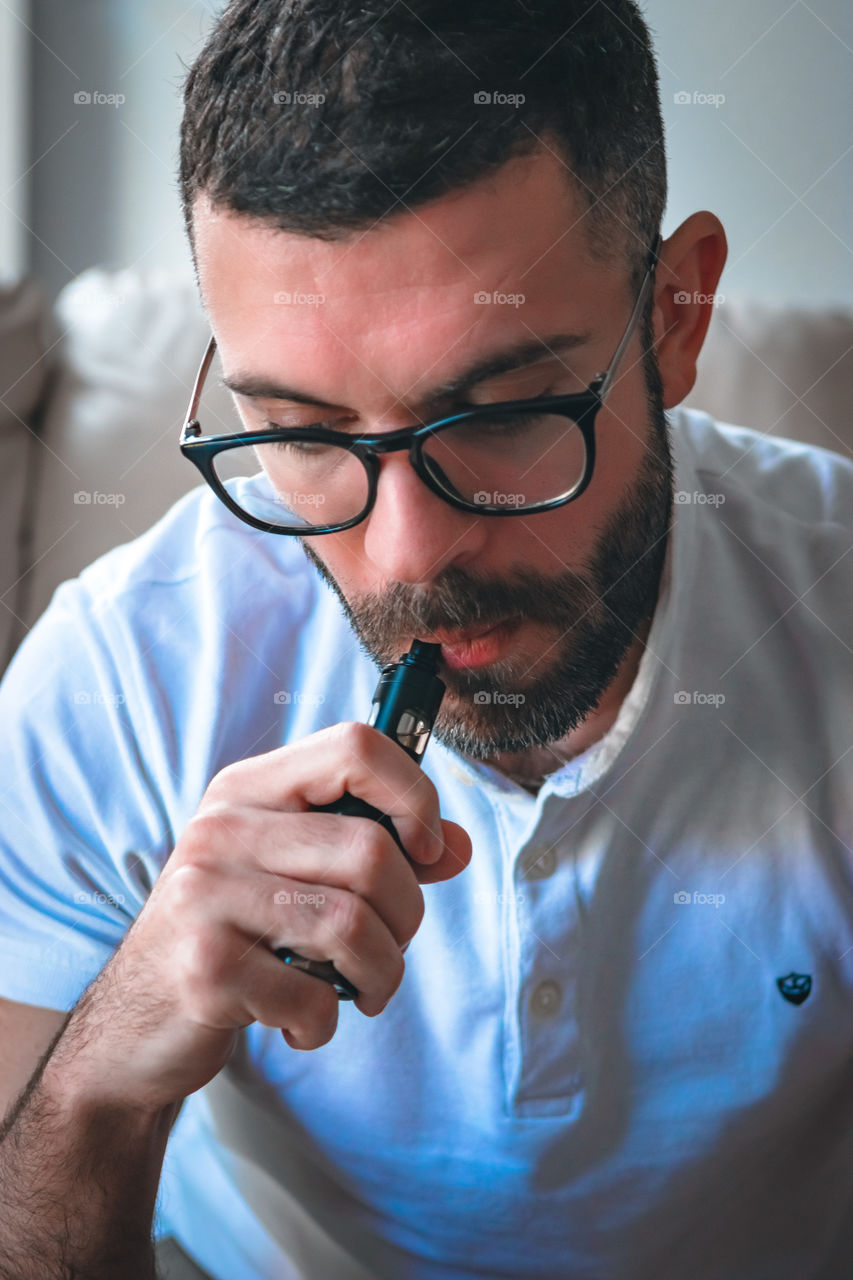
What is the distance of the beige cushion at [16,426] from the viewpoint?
1.66m

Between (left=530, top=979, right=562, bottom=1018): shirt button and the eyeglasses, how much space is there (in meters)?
0.41

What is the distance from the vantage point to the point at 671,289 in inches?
37.1

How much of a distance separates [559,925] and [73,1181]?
0.44 meters

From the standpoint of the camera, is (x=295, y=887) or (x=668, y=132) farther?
(x=668, y=132)

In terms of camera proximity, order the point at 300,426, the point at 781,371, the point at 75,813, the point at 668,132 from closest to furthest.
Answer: the point at 300,426
the point at 75,813
the point at 781,371
the point at 668,132

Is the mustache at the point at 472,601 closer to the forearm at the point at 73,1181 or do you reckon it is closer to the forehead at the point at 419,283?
the forehead at the point at 419,283

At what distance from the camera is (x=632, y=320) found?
847 mm

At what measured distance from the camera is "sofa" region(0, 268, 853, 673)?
5.41 feet

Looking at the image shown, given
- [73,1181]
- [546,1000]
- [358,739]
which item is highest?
[358,739]

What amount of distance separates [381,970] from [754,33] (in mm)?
1552

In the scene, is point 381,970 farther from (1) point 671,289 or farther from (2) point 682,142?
(2) point 682,142

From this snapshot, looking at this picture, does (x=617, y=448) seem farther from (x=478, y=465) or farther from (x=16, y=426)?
(x=16, y=426)

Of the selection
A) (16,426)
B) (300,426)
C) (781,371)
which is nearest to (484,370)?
(300,426)

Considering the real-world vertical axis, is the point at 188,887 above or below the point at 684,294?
below
